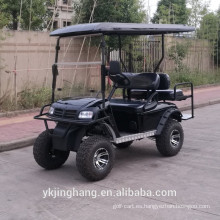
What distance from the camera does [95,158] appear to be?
5.16 metres

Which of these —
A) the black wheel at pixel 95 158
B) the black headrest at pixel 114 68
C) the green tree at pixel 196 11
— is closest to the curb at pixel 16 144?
the black wheel at pixel 95 158

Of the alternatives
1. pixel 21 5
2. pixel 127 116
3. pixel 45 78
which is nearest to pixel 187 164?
pixel 127 116

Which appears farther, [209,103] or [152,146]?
[209,103]

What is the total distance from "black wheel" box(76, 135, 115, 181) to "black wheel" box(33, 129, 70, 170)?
781mm

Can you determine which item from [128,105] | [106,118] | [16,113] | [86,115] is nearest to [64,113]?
[86,115]

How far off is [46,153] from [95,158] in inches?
36.3

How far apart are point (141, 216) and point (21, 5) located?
892 centimetres

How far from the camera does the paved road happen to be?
14.0 ft

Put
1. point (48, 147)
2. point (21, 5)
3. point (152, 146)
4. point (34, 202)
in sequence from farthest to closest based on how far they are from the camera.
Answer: point (21, 5), point (152, 146), point (48, 147), point (34, 202)

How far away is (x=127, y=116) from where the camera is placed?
19.8ft

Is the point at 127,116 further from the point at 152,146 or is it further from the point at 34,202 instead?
the point at 34,202

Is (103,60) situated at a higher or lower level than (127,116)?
higher

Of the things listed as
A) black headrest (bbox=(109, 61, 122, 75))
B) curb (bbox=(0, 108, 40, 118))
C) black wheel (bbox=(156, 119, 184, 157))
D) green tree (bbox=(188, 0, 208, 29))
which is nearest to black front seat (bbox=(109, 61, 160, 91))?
black headrest (bbox=(109, 61, 122, 75))

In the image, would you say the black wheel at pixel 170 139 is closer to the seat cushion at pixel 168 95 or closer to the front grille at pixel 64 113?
the seat cushion at pixel 168 95
